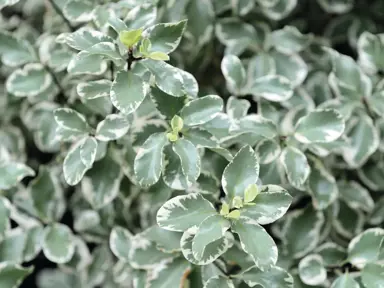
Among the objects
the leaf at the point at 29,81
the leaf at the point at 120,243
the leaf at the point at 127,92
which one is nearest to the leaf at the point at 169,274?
the leaf at the point at 120,243

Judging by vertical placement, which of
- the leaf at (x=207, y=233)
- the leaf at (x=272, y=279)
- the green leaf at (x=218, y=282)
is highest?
the leaf at (x=207, y=233)

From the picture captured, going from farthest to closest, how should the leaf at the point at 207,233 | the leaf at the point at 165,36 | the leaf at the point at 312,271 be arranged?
the leaf at the point at 312,271, the leaf at the point at 165,36, the leaf at the point at 207,233

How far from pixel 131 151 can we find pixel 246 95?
292 mm

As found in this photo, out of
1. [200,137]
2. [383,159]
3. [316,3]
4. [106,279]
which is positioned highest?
[200,137]

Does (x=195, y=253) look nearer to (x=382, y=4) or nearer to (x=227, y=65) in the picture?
(x=227, y=65)

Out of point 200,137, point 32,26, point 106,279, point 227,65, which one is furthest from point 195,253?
point 32,26

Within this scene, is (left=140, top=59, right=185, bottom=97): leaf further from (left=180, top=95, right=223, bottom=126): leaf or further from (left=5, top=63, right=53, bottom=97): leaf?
(left=5, top=63, right=53, bottom=97): leaf

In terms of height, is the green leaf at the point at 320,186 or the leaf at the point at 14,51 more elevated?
the leaf at the point at 14,51

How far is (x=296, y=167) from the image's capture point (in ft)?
3.15

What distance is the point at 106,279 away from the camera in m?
1.28

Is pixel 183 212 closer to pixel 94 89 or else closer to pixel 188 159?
pixel 188 159

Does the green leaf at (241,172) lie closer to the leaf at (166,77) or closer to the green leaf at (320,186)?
the leaf at (166,77)

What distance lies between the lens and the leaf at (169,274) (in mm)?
958

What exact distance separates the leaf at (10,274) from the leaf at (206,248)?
0.35 metres
